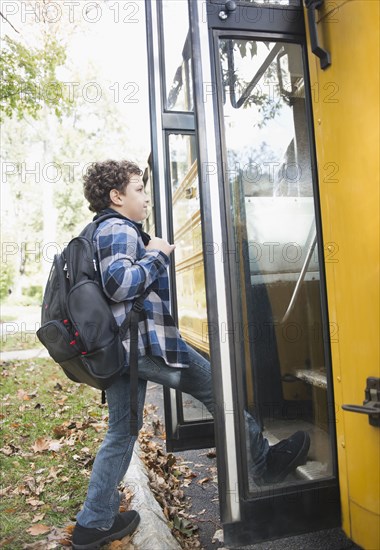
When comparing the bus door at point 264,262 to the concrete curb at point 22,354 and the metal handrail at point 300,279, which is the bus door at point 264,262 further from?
the concrete curb at point 22,354

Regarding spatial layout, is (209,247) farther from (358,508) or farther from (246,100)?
(358,508)

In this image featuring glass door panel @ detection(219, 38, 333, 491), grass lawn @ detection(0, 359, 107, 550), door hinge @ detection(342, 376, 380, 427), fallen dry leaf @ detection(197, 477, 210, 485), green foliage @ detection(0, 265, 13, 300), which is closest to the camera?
door hinge @ detection(342, 376, 380, 427)

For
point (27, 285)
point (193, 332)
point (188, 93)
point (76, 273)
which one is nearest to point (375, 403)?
point (76, 273)

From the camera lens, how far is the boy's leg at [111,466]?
2.19m

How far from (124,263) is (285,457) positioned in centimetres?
110

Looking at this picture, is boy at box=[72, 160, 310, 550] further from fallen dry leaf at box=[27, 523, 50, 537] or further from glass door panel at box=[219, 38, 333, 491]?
fallen dry leaf at box=[27, 523, 50, 537]

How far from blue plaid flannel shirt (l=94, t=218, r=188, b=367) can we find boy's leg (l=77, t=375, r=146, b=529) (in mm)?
239

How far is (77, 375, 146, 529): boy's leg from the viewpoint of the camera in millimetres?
2193

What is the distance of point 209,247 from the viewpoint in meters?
1.93

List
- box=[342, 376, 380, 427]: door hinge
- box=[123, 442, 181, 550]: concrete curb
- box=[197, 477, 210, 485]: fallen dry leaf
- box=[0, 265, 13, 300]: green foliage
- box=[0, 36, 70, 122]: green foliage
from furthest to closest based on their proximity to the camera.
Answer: box=[0, 265, 13, 300]: green foliage < box=[0, 36, 70, 122]: green foliage < box=[197, 477, 210, 485]: fallen dry leaf < box=[123, 442, 181, 550]: concrete curb < box=[342, 376, 380, 427]: door hinge

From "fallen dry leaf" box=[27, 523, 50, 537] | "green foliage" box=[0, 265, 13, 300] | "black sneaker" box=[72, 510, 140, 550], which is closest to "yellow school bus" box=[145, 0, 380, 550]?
"black sneaker" box=[72, 510, 140, 550]

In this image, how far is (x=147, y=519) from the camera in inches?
94.0

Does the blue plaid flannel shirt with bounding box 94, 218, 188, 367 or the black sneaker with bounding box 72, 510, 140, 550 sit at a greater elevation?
the blue plaid flannel shirt with bounding box 94, 218, 188, 367

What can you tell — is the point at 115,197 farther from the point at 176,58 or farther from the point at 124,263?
the point at 176,58
